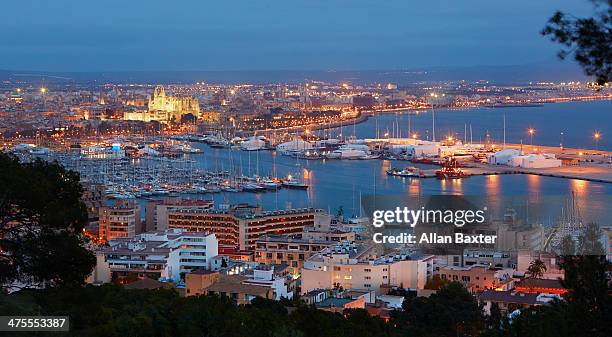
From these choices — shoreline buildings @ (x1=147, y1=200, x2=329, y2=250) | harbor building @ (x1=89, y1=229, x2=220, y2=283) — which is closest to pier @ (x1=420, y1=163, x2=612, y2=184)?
shoreline buildings @ (x1=147, y1=200, x2=329, y2=250)

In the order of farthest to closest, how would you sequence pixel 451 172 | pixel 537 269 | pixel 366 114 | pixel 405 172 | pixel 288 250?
pixel 366 114, pixel 405 172, pixel 451 172, pixel 288 250, pixel 537 269

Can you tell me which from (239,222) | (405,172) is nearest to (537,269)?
(239,222)

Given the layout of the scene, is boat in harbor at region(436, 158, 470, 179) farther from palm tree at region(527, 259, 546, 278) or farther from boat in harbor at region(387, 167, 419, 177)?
palm tree at region(527, 259, 546, 278)

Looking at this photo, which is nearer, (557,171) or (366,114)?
(557,171)

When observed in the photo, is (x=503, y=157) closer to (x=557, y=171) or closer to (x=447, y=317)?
(x=557, y=171)

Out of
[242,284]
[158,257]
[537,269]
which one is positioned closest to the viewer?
[242,284]

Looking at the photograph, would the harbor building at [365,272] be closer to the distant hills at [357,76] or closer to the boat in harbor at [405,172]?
the boat in harbor at [405,172]
